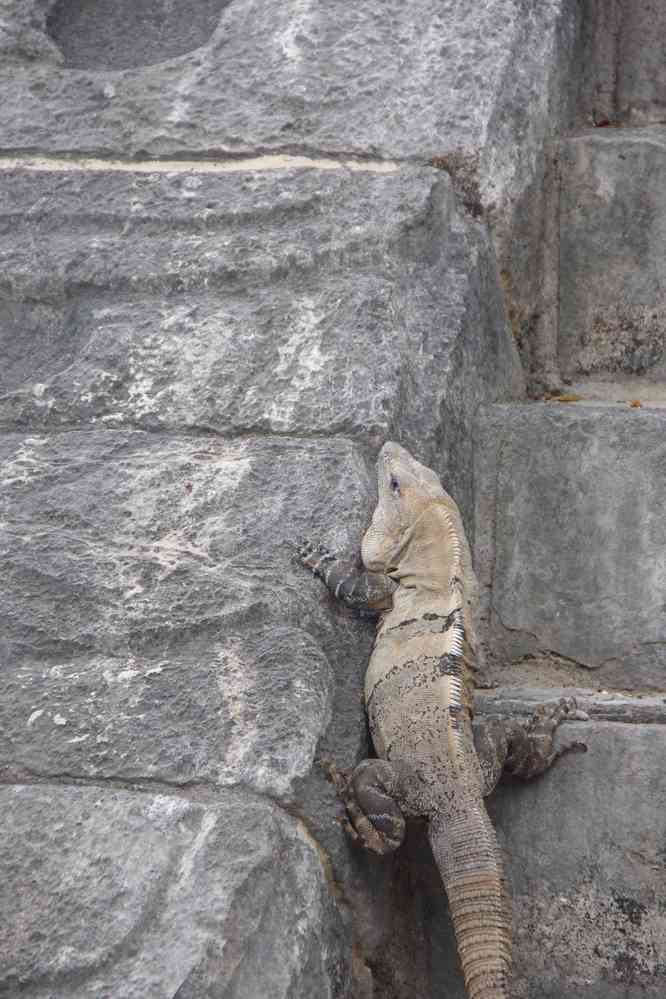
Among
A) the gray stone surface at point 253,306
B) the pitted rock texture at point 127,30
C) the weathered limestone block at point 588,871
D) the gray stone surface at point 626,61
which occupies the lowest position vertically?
the weathered limestone block at point 588,871

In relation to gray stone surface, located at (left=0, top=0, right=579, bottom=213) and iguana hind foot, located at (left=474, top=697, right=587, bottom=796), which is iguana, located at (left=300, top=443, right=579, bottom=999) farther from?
gray stone surface, located at (left=0, top=0, right=579, bottom=213)

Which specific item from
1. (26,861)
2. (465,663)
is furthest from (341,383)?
(26,861)

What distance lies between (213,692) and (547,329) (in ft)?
7.53

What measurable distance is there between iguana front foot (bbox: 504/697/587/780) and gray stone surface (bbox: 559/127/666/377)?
5.75ft

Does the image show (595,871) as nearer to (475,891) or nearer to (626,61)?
(475,891)

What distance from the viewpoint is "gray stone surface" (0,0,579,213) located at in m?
4.54

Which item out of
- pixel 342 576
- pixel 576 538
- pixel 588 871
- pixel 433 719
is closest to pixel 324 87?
pixel 576 538

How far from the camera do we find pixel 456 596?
3.74 m

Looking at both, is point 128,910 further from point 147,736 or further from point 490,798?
point 490,798

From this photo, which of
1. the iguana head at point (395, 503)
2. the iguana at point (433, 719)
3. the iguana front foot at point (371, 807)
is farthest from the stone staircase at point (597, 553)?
the iguana head at point (395, 503)

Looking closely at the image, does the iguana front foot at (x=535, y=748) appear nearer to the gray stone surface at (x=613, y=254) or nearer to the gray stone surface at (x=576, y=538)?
the gray stone surface at (x=576, y=538)

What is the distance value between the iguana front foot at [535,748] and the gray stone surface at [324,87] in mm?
1961

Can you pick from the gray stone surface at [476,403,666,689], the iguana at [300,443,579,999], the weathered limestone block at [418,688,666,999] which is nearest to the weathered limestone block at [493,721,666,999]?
the weathered limestone block at [418,688,666,999]

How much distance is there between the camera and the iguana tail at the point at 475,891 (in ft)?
9.92
